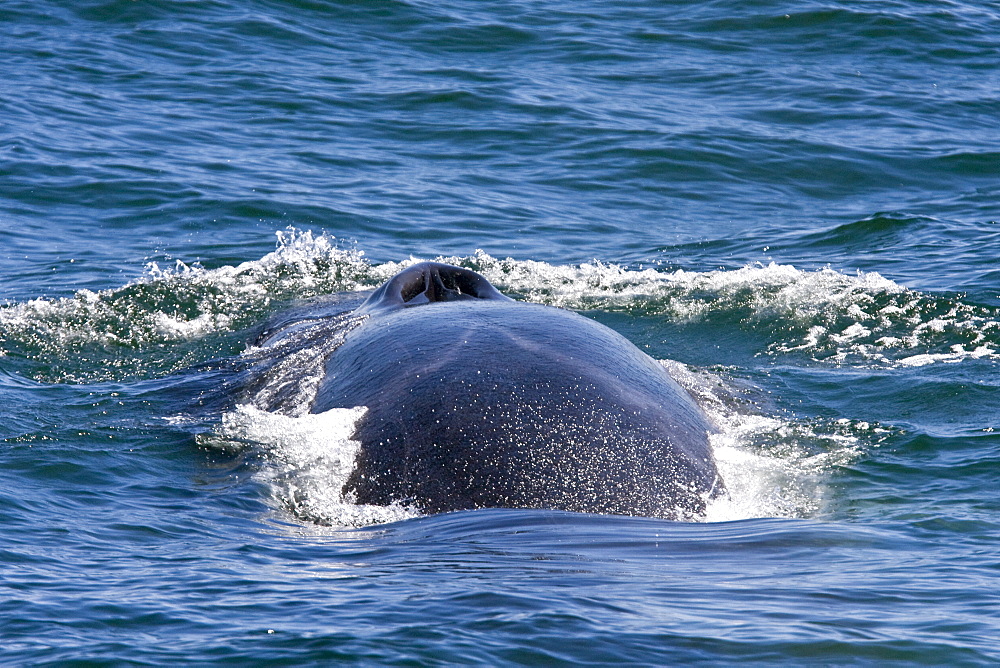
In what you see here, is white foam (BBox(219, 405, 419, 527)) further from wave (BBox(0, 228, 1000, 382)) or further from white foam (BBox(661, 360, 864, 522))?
wave (BBox(0, 228, 1000, 382))

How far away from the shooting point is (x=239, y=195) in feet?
58.6

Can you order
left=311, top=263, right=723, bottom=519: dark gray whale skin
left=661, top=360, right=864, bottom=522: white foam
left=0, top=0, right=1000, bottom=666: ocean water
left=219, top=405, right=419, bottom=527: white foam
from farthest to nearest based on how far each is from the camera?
left=661, top=360, right=864, bottom=522: white foam → left=219, top=405, right=419, bottom=527: white foam → left=311, top=263, right=723, bottom=519: dark gray whale skin → left=0, top=0, right=1000, bottom=666: ocean water

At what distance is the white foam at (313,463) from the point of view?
270 inches

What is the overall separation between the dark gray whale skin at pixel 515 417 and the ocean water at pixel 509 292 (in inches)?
10.7

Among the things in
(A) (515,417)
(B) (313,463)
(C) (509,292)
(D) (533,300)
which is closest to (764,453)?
(A) (515,417)

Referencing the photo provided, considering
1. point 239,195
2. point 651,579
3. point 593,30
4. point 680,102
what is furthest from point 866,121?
point 651,579

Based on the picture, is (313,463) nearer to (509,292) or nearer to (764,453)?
(764,453)

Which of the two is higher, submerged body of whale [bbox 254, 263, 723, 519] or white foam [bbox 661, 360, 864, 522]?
submerged body of whale [bbox 254, 263, 723, 519]

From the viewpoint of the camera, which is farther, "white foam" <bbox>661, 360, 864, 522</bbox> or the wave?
the wave

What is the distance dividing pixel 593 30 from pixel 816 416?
59.4ft

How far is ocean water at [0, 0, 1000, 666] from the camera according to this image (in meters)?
5.25

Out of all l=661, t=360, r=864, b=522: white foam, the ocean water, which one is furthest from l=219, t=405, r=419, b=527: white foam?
l=661, t=360, r=864, b=522: white foam

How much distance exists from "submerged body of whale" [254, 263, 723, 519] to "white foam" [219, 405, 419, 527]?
9 cm

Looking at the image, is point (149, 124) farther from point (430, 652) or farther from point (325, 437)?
point (430, 652)
